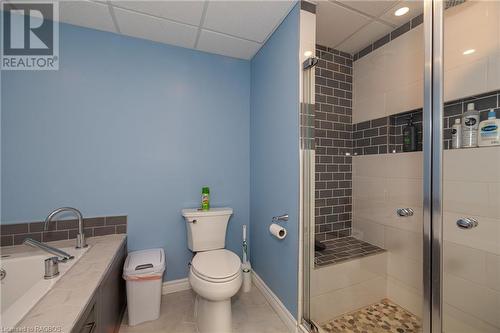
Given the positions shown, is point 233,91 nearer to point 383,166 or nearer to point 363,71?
point 363,71

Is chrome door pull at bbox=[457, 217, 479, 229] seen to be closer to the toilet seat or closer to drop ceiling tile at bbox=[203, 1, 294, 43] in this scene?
the toilet seat

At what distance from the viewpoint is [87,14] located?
1.53 m

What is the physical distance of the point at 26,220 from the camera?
1552 millimetres

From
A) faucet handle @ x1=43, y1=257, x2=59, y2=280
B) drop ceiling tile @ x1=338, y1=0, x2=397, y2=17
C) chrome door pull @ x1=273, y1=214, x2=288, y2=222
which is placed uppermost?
drop ceiling tile @ x1=338, y1=0, x2=397, y2=17

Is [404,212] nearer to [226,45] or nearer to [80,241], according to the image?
[226,45]

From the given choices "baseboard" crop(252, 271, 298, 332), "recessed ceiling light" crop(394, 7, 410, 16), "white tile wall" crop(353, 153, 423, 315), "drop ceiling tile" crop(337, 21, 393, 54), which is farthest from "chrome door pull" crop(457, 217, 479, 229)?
"drop ceiling tile" crop(337, 21, 393, 54)

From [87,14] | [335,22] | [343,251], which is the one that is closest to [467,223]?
[343,251]

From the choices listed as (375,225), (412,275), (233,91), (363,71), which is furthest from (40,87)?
(412,275)

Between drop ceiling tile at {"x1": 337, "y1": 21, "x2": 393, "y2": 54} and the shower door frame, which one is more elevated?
drop ceiling tile at {"x1": 337, "y1": 21, "x2": 393, "y2": 54}

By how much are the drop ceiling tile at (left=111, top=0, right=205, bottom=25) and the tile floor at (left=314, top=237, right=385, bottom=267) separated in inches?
77.4

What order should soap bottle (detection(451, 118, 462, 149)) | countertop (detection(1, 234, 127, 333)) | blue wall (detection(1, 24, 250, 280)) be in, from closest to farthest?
countertop (detection(1, 234, 127, 333))
soap bottle (detection(451, 118, 462, 149))
blue wall (detection(1, 24, 250, 280))

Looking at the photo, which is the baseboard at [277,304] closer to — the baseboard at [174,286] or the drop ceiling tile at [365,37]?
the baseboard at [174,286]

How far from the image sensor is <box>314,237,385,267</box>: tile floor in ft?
5.22

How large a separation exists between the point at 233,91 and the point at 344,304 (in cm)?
210
